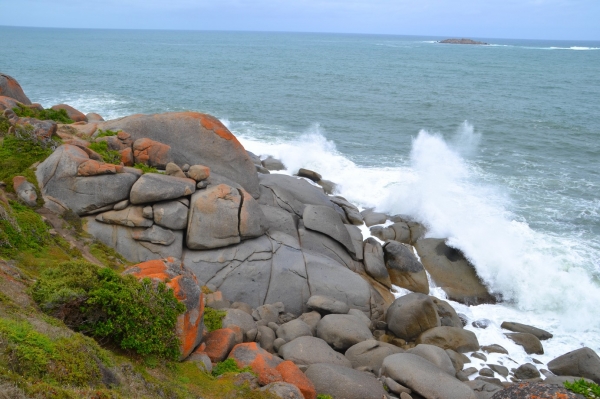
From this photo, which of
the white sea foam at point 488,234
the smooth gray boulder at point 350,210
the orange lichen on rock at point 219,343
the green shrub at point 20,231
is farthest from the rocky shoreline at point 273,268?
the green shrub at point 20,231

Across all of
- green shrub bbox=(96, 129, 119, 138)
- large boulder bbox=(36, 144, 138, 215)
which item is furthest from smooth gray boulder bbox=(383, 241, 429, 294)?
green shrub bbox=(96, 129, 119, 138)

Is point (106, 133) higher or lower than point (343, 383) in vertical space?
higher

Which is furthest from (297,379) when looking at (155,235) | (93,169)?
(93,169)

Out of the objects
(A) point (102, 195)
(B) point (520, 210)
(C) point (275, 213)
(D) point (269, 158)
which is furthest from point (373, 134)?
(A) point (102, 195)

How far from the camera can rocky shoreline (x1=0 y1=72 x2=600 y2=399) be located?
13688mm

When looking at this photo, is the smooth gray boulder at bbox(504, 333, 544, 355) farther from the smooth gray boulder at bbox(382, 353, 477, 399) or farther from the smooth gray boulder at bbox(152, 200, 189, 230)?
the smooth gray boulder at bbox(152, 200, 189, 230)

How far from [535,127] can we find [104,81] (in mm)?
50659

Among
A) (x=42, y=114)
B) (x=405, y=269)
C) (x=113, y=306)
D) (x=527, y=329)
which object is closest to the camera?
(x=113, y=306)

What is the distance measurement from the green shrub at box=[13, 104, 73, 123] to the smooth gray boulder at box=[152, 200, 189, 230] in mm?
9665

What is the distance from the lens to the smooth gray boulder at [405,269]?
22250 millimetres

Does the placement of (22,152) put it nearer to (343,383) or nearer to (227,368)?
(227,368)

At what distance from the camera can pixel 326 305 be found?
18141 millimetres

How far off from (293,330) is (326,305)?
82.4 inches

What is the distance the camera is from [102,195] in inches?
722
